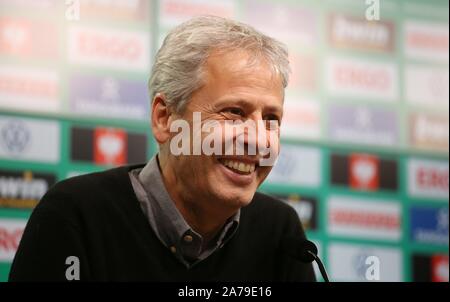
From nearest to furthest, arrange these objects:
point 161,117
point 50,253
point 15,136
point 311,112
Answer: point 50,253 → point 161,117 → point 15,136 → point 311,112

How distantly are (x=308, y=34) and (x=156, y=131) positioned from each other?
154cm

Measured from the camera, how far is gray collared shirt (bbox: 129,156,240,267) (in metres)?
1.46

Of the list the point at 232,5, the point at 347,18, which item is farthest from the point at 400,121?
the point at 232,5

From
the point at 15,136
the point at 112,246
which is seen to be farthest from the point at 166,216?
the point at 15,136

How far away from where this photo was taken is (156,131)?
4.90 ft

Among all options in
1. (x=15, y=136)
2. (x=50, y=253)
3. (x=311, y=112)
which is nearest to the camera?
(x=50, y=253)

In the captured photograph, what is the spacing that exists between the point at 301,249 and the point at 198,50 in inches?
14.9

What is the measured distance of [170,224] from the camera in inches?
57.7

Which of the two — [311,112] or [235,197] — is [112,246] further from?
[311,112]

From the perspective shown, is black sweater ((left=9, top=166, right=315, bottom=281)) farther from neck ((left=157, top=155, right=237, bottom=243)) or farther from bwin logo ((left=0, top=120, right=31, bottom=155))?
bwin logo ((left=0, top=120, right=31, bottom=155))

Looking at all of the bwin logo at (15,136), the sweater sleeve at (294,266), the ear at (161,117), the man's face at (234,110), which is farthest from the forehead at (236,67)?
the bwin logo at (15,136)

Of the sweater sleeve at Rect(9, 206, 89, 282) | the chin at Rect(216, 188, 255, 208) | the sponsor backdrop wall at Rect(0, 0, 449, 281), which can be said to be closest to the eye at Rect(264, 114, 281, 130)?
the chin at Rect(216, 188, 255, 208)

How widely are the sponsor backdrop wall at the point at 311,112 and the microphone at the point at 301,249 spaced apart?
3.87ft

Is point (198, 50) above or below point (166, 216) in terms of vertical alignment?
above
